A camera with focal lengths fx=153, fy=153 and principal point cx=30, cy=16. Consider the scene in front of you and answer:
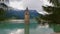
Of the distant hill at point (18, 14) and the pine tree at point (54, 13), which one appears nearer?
the pine tree at point (54, 13)

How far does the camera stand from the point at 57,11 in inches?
246

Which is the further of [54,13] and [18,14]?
[18,14]

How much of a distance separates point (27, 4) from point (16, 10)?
0.56 m

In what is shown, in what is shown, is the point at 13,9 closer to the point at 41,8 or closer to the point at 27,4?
the point at 27,4

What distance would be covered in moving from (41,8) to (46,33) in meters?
2.25

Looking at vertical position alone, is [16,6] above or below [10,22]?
above

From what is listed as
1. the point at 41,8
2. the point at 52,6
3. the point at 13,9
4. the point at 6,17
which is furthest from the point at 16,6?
the point at 52,6

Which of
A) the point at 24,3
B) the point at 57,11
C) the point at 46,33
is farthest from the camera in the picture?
the point at 24,3

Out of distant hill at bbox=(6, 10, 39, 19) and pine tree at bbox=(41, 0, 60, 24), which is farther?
distant hill at bbox=(6, 10, 39, 19)

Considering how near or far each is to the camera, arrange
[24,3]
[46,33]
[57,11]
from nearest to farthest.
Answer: [46,33], [57,11], [24,3]

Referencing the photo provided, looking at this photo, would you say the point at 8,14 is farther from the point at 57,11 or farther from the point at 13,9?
the point at 57,11

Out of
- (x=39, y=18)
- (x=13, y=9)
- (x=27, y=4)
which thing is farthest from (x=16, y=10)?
(x=39, y=18)

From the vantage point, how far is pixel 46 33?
445 centimetres

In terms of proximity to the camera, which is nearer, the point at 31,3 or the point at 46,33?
the point at 46,33
